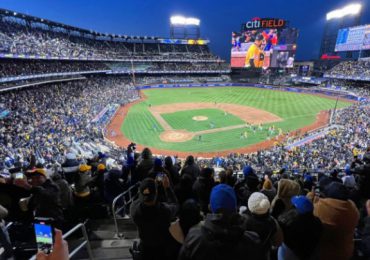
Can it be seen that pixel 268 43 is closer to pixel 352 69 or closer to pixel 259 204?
pixel 352 69

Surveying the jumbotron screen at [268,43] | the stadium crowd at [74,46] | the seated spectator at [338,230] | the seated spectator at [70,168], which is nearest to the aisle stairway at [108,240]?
the seated spectator at [70,168]

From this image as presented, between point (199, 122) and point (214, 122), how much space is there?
6.93ft

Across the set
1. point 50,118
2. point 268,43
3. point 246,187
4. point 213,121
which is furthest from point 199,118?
point 268,43

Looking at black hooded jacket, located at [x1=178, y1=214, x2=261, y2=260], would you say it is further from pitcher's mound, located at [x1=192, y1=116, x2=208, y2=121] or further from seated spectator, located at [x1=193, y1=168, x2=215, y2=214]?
pitcher's mound, located at [x1=192, y1=116, x2=208, y2=121]

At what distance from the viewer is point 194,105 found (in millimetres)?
46406

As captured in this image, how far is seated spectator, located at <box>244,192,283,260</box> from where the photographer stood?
2969mm

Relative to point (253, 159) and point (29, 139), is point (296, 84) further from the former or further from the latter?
point (29, 139)

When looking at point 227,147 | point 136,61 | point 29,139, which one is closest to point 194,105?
point 227,147

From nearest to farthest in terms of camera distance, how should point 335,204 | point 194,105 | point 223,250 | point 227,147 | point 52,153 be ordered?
1. point 223,250
2. point 335,204
3. point 52,153
4. point 227,147
5. point 194,105

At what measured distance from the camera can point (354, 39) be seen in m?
64.4

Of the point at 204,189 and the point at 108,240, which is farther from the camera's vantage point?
the point at 204,189

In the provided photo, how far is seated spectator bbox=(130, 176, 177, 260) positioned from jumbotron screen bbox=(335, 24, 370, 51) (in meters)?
76.5

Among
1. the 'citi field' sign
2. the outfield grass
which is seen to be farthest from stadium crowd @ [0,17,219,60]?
the outfield grass

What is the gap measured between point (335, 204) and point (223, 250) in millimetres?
2227
